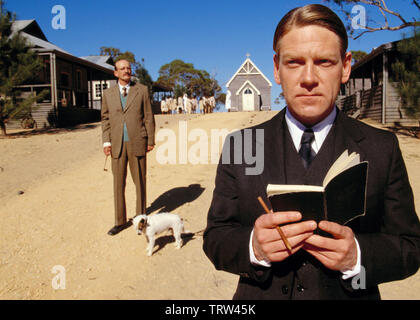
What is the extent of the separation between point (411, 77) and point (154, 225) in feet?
46.6

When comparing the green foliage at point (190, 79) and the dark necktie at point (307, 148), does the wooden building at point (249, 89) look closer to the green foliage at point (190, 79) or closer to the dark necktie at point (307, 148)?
the green foliage at point (190, 79)

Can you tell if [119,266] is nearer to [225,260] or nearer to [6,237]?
[6,237]

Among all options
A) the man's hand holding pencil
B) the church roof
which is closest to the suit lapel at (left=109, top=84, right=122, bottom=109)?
the man's hand holding pencil

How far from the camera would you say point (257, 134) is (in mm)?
1733

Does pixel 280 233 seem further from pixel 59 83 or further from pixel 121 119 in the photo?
pixel 59 83

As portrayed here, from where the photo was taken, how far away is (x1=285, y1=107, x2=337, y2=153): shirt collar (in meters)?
1.65

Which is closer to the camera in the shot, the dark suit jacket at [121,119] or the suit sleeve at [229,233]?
the suit sleeve at [229,233]

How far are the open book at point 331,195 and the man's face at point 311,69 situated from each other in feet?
1.15

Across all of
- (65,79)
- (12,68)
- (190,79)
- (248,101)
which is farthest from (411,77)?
(190,79)

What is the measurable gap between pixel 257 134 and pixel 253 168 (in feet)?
0.68

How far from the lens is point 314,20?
1497 mm

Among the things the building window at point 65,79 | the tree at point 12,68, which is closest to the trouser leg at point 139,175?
the tree at point 12,68

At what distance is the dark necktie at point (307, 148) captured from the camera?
1.62 m
